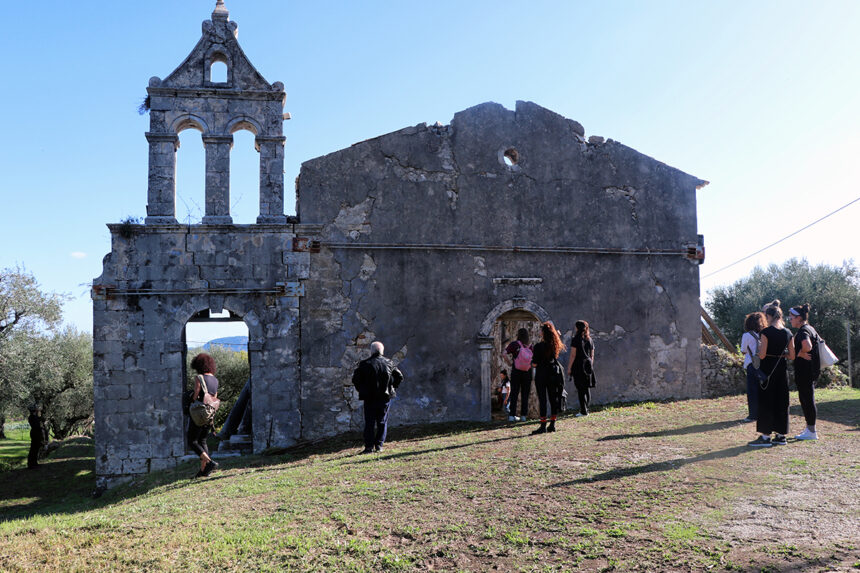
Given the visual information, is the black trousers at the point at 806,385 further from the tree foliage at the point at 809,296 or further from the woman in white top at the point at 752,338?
the tree foliage at the point at 809,296

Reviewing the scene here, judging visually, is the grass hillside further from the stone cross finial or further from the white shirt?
the stone cross finial

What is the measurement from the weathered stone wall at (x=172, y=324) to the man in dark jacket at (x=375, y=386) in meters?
2.74

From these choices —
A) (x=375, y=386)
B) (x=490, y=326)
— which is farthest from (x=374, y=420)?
(x=490, y=326)

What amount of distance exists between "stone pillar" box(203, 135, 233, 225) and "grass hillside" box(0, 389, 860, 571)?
519 centimetres

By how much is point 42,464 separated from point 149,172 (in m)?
12.6

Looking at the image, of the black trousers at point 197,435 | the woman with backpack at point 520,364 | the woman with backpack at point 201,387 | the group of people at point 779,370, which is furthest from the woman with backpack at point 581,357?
A: the black trousers at point 197,435

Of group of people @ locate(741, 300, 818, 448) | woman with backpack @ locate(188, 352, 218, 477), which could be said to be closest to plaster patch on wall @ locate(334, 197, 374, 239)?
woman with backpack @ locate(188, 352, 218, 477)

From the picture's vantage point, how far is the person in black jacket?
62.3ft

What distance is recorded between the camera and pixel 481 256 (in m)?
13.0

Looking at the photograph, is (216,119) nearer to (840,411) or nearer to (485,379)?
(485,379)

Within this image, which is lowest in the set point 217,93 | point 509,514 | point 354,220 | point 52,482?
point 52,482

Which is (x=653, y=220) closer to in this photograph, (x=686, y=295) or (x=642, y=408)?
(x=686, y=295)

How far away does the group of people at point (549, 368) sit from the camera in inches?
382

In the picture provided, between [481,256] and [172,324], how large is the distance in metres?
6.30
